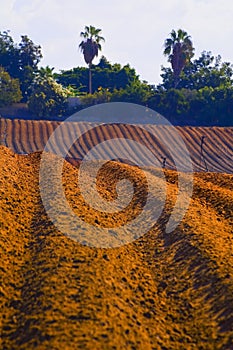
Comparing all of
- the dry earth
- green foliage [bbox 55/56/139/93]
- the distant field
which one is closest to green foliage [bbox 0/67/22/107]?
the distant field

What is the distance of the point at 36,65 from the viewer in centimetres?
7394

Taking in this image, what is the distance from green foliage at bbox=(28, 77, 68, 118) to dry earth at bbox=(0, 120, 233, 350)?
40414 millimetres

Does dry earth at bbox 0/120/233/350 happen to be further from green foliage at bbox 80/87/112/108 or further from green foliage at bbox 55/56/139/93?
green foliage at bbox 55/56/139/93

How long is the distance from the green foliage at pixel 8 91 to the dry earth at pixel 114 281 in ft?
143

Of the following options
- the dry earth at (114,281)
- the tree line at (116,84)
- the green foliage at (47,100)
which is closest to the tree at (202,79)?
the tree line at (116,84)

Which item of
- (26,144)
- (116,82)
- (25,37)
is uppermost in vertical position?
(25,37)

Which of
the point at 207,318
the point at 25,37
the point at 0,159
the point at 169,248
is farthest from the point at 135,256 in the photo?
the point at 25,37

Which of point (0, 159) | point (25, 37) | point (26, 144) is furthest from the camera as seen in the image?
point (25, 37)

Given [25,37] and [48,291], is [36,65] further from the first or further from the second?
[48,291]

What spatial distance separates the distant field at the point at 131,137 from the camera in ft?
131

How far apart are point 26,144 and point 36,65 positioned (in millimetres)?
35444

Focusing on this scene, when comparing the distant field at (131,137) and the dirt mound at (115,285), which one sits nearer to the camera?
the dirt mound at (115,285)

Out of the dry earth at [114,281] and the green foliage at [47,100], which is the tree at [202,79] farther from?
the dry earth at [114,281]

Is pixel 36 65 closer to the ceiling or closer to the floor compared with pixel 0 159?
closer to the ceiling
